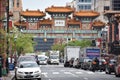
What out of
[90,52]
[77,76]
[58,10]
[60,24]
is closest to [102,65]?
[90,52]

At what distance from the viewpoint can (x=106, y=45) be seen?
438ft

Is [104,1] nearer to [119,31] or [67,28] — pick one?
[67,28]

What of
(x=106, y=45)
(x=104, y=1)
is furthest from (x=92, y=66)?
(x=104, y=1)

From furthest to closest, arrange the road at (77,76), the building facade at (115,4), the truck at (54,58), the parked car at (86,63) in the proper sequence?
the building facade at (115,4)
the truck at (54,58)
the parked car at (86,63)
the road at (77,76)

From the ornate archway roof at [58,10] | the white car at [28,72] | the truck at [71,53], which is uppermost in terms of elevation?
the ornate archway roof at [58,10]

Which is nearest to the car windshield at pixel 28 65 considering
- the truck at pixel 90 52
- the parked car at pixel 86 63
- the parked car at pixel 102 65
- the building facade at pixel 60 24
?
the parked car at pixel 102 65

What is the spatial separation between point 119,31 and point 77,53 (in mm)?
30224

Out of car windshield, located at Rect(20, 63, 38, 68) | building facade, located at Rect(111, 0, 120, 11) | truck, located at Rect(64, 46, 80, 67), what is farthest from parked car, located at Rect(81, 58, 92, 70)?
building facade, located at Rect(111, 0, 120, 11)

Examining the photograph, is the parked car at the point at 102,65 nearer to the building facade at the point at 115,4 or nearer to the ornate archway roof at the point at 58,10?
the building facade at the point at 115,4

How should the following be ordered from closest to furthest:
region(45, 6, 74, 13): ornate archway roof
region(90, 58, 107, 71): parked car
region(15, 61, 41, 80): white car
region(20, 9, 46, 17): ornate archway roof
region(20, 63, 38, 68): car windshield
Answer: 1. region(15, 61, 41, 80): white car
2. region(20, 63, 38, 68): car windshield
3. region(90, 58, 107, 71): parked car
4. region(45, 6, 74, 13): ornate archway roof
5. region(20, 9, 46, 17): ornate archway roof

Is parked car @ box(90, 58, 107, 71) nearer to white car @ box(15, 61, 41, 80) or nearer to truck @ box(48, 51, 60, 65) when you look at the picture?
white car @ box(15, 61, 41, 80)

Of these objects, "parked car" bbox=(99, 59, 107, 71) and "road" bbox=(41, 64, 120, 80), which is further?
"parked car" bbox=(99, 59, 107, 71)

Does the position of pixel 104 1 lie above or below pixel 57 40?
above

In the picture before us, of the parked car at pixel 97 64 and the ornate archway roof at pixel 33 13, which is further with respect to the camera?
the ornate archway roof at pixel 33 13
